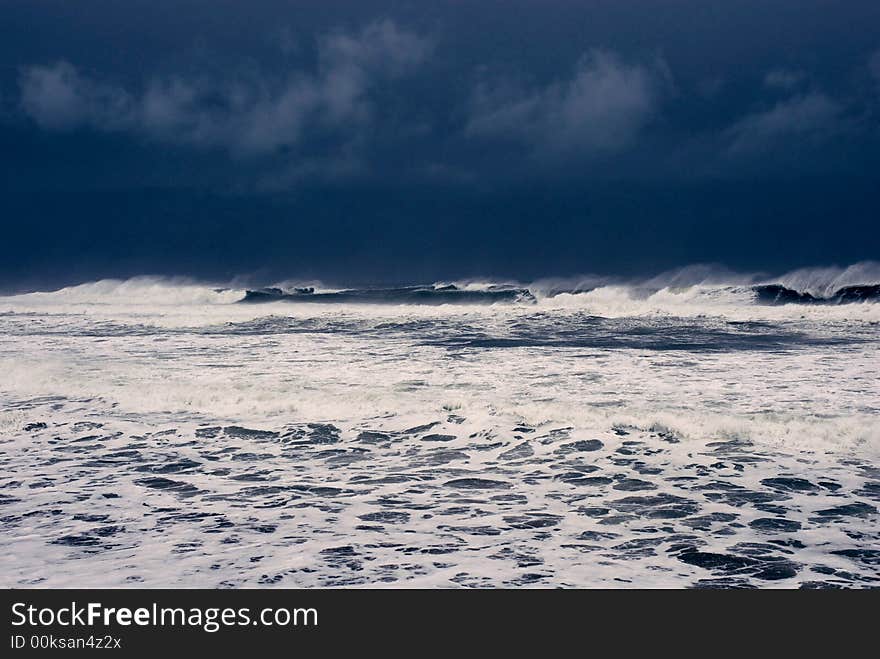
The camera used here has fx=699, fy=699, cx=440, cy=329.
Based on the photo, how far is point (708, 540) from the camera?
4.45 meters

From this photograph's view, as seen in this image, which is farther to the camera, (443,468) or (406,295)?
(406,295)

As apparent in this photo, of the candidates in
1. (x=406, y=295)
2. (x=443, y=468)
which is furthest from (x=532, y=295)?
(x=443, y=468)

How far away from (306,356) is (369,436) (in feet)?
21.6

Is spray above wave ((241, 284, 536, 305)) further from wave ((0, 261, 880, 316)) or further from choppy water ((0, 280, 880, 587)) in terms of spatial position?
choppy water ((0, 280, 880, 587))

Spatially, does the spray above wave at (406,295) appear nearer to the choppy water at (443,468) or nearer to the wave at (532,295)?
the wave at (532,295)

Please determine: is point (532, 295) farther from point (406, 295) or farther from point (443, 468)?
point (443, 468)

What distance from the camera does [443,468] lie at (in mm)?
6289

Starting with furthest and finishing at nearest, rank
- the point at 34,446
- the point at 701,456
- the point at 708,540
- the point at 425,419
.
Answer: the point at 425,419 → the point at 34,446 → the point at 701,456 → the point at 708,540

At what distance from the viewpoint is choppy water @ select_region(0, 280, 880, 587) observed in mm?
4125

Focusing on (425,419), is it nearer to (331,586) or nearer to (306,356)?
(331,586)

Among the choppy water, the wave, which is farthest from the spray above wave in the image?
the choppy water

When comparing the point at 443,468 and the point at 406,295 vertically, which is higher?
the point at 406,295

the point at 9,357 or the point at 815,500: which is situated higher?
the point at 9,357
